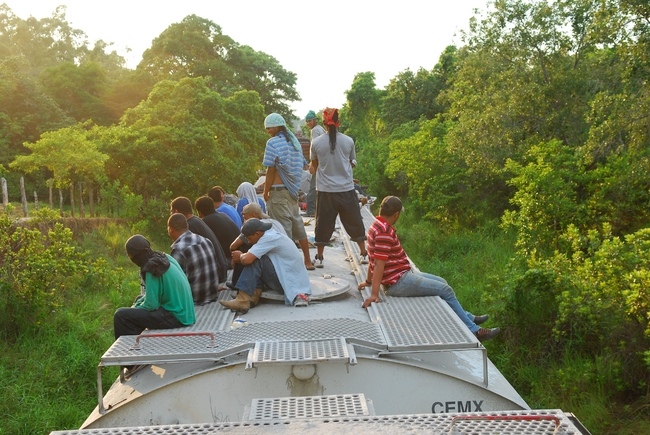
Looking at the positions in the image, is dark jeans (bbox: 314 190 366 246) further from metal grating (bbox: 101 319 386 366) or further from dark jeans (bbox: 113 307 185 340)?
metal grating (bbox: 101 319 386 366)

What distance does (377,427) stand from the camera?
1.99m

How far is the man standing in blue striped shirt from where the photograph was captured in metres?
6.15

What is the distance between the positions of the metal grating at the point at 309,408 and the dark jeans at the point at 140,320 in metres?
2.18

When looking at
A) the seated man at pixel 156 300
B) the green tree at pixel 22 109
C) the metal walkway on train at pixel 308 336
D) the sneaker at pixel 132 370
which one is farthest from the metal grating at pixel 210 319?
the green tree at pixel 22 109

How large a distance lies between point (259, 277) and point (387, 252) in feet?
3.33

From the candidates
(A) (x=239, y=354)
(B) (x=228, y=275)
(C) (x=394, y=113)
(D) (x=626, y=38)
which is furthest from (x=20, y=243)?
(C) (x=394, y=113)

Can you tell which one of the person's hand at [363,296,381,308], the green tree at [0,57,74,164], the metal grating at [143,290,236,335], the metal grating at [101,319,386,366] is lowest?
the metal grating at [143,290,236,335]

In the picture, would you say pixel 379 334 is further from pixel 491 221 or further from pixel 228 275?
pixel 491 221

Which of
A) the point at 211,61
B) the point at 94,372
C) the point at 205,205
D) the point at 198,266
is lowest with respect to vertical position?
the point at 94,372

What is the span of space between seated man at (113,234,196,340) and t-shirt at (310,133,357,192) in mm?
2158

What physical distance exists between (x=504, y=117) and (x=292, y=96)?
2471cm

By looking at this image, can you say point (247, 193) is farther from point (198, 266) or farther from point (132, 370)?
point (132, 370)

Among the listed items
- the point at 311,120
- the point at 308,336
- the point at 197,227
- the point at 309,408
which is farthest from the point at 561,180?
the point at 309,408

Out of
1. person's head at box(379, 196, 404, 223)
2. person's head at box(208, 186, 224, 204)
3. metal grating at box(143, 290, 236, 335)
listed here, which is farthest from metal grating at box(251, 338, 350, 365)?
person's head at box(208, 186, 224, 204)
